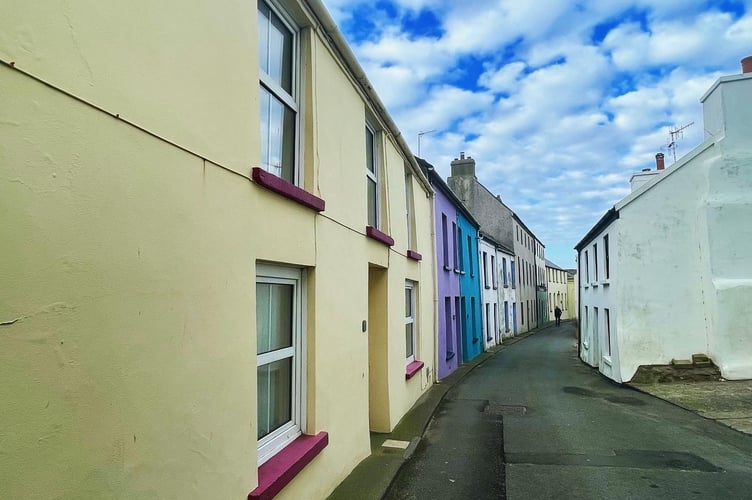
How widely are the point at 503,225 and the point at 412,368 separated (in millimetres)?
25365

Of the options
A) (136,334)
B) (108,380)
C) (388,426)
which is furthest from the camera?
(388,426)

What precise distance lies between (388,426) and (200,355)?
5.50m

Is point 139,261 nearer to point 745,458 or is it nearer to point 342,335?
point 342,335

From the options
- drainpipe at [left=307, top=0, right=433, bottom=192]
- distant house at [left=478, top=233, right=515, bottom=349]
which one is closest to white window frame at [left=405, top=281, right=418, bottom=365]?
drainpipe at [left=307, top=0, right=433, bottom=192]

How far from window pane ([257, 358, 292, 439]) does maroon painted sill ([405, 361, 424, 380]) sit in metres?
4.86

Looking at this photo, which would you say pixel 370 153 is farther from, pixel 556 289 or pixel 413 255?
pixel 556 289

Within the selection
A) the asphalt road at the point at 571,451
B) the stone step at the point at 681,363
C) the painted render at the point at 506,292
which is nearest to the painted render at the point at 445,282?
the asphalt road at the point at 571,451

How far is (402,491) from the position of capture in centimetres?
558

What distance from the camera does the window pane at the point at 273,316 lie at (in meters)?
3.93

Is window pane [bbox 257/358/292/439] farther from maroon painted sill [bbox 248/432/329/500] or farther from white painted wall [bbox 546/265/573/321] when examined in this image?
white painted wall [bbox 546/265/573/321]

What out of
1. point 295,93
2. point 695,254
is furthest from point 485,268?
point 295,93

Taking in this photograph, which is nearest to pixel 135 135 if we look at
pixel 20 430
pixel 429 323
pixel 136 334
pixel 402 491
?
pixel 136 334

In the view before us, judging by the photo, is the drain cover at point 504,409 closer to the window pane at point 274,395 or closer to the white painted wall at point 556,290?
the window pane at point 274,395

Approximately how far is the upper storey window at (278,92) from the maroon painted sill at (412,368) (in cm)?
560
